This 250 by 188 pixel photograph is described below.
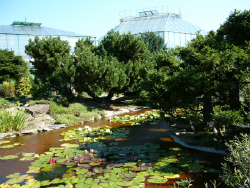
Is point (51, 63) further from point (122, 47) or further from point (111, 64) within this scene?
point (122, 47)

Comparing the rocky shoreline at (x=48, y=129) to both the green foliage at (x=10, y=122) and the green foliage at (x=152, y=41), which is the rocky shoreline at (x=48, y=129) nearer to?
the green foliage at (x=10, y=122)

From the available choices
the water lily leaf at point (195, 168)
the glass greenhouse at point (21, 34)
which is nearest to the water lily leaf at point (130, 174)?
the water lily leaf at point (195, 168)

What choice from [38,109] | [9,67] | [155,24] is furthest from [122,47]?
[155,24]

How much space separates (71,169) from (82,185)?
0.91 meters

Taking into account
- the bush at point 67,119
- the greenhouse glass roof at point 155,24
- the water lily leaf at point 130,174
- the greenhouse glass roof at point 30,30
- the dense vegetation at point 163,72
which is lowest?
the water lily leaf at point 130,174

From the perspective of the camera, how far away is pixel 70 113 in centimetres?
1140

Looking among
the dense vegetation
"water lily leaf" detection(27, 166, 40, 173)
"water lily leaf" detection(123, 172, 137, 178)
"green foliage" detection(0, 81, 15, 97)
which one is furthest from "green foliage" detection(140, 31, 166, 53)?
"water lily leaf" detection(123, 172, 137, 178)

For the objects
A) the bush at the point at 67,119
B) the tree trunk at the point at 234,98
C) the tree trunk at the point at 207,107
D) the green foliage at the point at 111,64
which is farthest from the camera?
the green foliage at the point at 111,64

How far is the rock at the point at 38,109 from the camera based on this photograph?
420 inches

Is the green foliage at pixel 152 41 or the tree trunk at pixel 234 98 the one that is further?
the green foliage at pixel 152 41

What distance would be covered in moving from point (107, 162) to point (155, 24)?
26310mm

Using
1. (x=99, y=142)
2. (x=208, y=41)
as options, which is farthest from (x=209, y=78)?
(x=99, y=142)

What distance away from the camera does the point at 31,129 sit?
9273mm

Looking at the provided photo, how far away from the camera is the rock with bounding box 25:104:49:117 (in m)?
10.7
